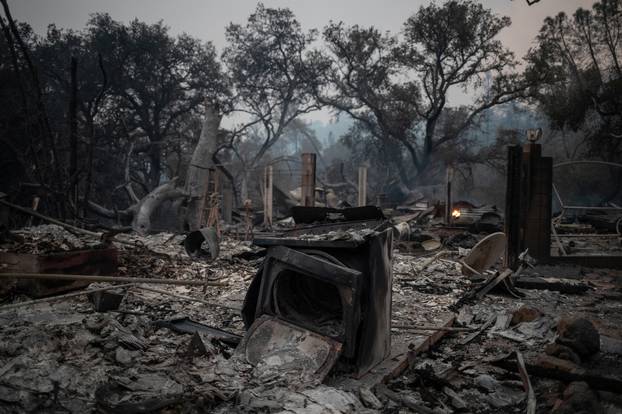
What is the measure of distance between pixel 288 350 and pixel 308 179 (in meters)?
9.04

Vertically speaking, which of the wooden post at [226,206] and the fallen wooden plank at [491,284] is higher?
the wooden post at [226,206]

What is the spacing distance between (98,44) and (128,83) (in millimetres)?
2521

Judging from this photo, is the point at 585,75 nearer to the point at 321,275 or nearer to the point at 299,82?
the point at 299,82

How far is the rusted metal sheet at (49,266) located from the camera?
523 cm

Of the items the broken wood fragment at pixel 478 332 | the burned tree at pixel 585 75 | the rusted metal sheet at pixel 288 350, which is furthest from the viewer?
the burned tree at pixel 585 75

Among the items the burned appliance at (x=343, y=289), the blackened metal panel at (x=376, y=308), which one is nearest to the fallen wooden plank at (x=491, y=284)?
the burned appliance at (x=343, y=289)

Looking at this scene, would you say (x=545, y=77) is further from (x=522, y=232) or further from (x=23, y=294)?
(x=23, y=294)

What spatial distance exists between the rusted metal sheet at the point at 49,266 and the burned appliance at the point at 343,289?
3.00 m

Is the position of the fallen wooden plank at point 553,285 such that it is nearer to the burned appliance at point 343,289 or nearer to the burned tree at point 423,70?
the burned appliance at point 343,289

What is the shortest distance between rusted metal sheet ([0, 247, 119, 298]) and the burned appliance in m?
3.00

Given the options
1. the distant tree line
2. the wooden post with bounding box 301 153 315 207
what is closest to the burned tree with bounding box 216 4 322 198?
the distant tree line

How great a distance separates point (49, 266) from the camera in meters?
5.47

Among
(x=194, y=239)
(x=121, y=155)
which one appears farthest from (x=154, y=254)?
(x=121, y=155)

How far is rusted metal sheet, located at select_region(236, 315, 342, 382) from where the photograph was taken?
3385mm
